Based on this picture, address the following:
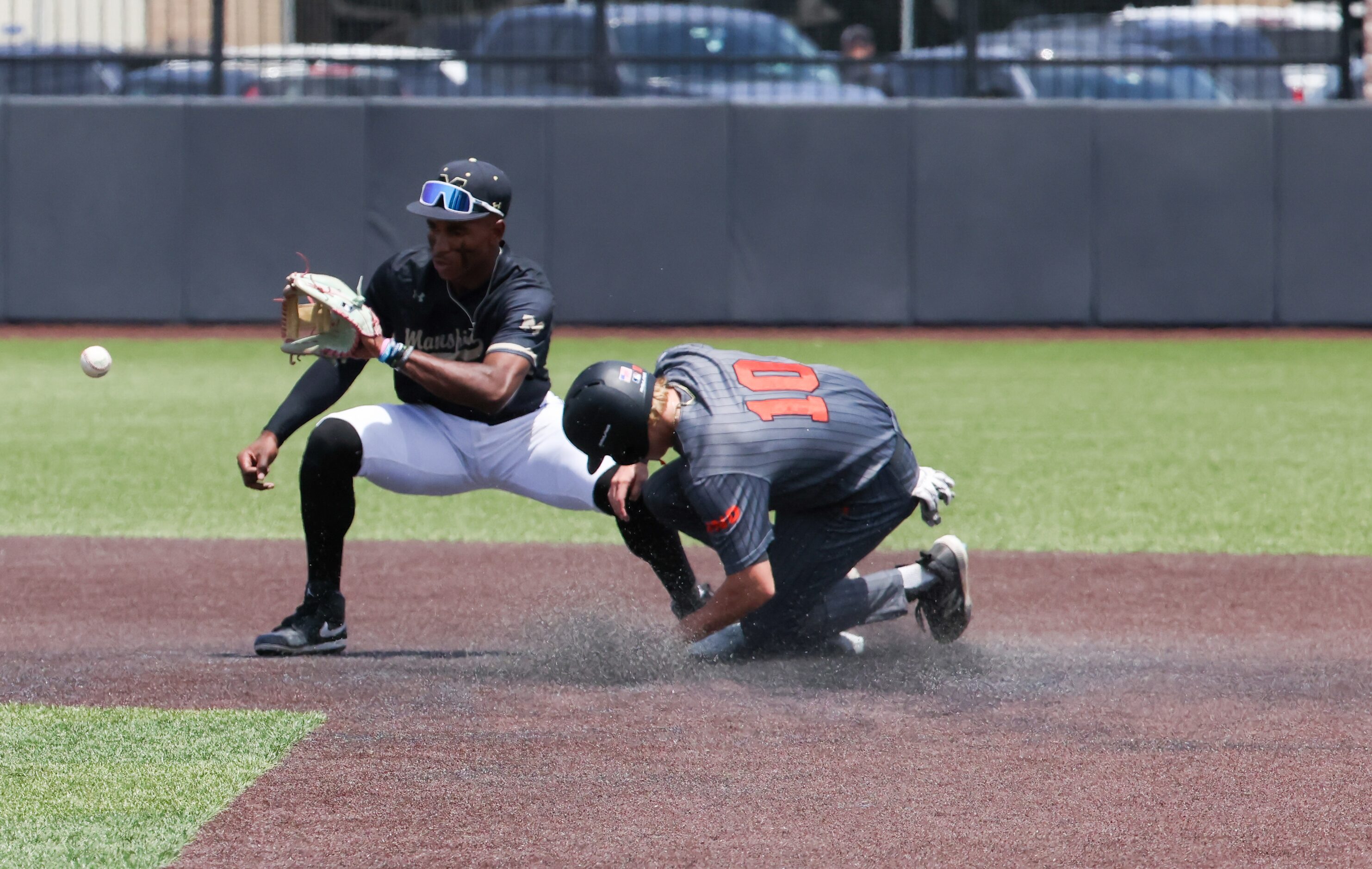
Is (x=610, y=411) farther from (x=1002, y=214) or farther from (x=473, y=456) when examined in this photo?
(x=1002, y=214)

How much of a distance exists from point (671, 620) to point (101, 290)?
10.3 m

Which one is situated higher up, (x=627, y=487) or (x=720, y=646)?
(x=627, y=487)

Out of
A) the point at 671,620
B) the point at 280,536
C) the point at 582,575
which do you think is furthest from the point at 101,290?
the point at 671,620

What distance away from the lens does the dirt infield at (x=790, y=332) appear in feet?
47.7

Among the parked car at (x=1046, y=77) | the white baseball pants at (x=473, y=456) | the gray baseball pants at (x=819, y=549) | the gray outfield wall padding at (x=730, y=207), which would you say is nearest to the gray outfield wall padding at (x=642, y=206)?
the gray outfield wall padding at (x=730, y=207)

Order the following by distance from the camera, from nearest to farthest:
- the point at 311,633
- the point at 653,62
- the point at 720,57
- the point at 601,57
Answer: the point at 311,633 → the point at 653,62 → the point at 720,57 → the point at 601,57

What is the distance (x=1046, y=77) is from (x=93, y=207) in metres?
7.86

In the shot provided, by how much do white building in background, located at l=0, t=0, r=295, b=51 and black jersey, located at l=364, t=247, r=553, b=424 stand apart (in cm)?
1043

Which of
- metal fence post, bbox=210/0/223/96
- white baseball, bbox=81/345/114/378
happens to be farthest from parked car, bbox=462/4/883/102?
white baseball, bbox=81/345/114/378

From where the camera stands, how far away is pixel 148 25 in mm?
15523

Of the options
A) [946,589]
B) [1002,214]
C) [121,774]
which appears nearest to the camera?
[121,774]

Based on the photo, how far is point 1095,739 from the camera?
167 inches

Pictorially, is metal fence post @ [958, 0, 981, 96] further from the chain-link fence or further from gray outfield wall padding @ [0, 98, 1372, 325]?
gray outfield wall padding @ [0, 98, 1372, 325]

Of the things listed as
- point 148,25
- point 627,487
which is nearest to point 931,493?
point 627,487
